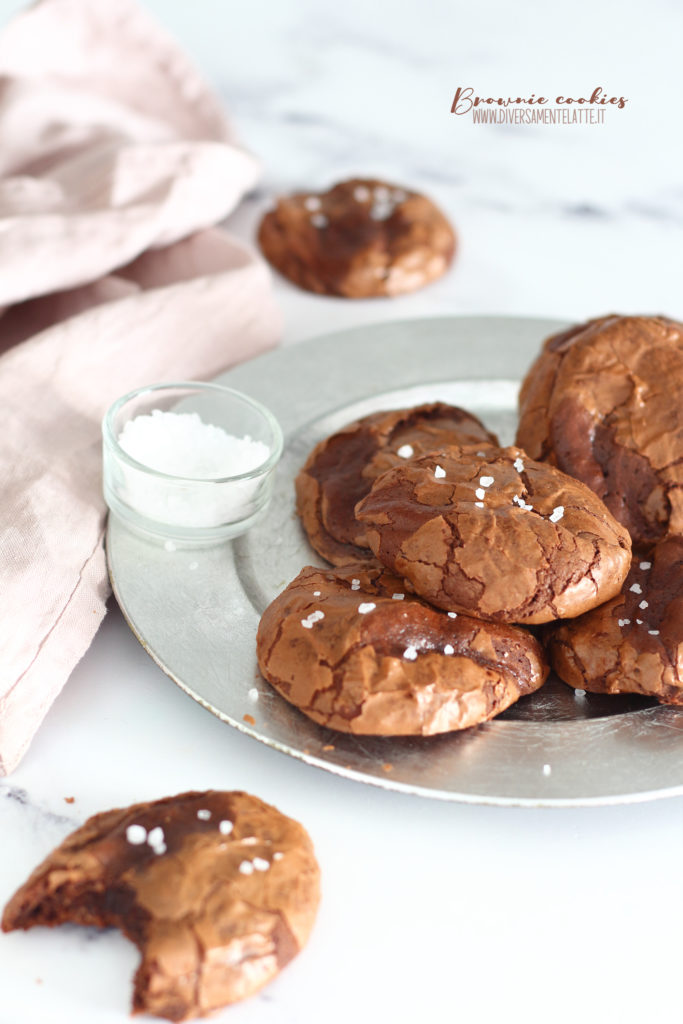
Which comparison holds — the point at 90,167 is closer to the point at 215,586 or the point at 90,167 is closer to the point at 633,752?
the point at 215,586

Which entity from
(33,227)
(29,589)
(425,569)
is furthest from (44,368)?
(425,569)

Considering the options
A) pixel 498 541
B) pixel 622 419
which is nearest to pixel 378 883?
pixel 498 541

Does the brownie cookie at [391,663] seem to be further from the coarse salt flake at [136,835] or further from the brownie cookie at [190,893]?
the coarse salt flake at [136,835]

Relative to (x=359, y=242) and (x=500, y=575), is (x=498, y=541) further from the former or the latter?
(x=359, y=242)

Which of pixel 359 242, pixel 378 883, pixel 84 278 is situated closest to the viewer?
pixel 378 883

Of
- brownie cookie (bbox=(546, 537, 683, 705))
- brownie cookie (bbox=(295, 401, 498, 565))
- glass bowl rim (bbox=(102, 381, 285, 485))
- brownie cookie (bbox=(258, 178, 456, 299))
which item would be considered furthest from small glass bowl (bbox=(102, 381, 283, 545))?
brownie cookie (bbox=(258, 178, 456, 299))

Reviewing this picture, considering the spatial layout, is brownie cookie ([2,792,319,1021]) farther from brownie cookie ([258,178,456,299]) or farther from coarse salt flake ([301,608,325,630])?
brownie cookie ([258,178,456,299])

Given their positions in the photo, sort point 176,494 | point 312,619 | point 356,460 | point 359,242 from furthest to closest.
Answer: point 359,242 < point 356,460 < point 176,494 < point 312,619
